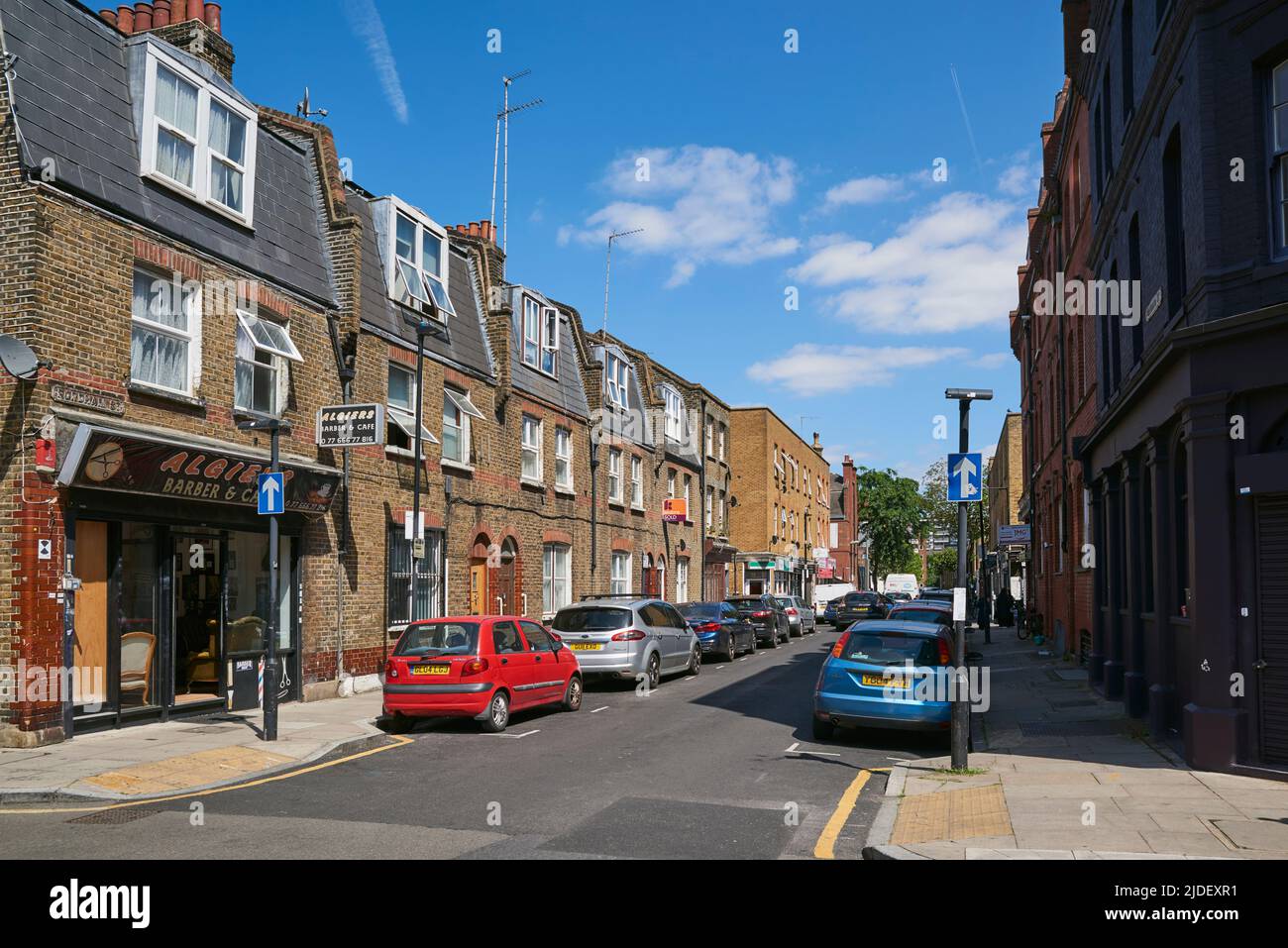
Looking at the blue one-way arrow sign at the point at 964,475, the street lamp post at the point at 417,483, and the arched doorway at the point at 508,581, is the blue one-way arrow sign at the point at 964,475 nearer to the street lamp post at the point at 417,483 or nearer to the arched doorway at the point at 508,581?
the street lamp post at the point at 417,483

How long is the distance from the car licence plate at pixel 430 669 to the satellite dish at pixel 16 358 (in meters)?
5.83

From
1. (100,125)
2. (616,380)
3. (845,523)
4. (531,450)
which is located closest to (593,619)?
(531,450)

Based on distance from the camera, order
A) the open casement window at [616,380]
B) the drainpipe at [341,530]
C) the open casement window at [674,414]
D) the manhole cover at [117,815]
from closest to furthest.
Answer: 1. the manhole cover at [117,815]
2. the drainpipe at [341,530]
3. the open casement window at [616,380]
4. the open casement window at [674,414]

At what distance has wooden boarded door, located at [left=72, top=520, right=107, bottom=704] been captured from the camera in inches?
507

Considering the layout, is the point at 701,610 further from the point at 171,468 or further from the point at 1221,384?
the point at 1221,384

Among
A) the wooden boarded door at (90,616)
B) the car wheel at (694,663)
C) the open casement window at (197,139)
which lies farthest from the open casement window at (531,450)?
→ the wooden boarded door at (90,616)

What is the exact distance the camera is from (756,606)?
32344mm

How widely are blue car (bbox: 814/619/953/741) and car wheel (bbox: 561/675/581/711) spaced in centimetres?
423

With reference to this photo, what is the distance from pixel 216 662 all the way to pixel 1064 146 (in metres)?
21.6

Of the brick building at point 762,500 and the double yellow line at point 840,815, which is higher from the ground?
the brick building at point 762,500

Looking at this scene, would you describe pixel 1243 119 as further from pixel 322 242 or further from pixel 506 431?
pixel 506 431

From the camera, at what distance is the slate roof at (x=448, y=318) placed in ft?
64.5

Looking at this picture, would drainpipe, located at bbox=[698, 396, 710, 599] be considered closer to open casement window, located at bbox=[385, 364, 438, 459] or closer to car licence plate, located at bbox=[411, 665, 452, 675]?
open casement window, located at bbox=[385, 364, 438, 459]

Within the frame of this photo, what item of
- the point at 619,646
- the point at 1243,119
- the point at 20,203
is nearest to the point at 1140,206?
the point at 1243,119
